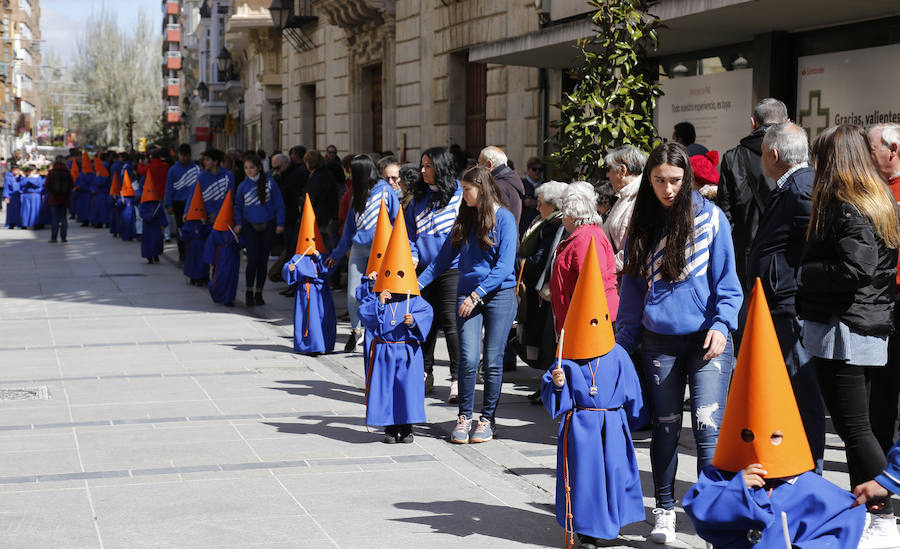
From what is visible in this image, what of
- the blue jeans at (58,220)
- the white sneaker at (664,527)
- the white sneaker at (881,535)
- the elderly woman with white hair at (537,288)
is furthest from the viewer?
the blue jeans at (58,220)

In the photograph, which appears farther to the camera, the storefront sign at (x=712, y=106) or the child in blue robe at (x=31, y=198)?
the child in blue robe at (x=31, y=198)

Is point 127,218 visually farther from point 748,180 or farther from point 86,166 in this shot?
point 748,180

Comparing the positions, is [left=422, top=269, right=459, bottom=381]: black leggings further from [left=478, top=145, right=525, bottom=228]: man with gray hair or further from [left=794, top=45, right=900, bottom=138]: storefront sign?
[left=794, top=45, right=900, bottom=138]: storefront sign

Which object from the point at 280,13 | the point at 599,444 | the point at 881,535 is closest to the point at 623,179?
the point at 599,444

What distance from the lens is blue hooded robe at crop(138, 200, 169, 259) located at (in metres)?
20.5

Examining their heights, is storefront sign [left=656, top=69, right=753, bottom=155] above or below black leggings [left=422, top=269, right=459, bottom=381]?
above

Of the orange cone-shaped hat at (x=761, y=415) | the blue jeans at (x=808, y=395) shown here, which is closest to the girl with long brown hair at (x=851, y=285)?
the blue jeans at (x=808, y=395)

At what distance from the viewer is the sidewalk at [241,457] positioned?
559 centimetres

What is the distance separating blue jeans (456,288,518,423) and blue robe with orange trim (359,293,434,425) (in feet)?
0.81

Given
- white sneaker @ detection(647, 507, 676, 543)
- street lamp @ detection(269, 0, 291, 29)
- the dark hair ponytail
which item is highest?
street lamp @ detection(269, 0, 291, 29)

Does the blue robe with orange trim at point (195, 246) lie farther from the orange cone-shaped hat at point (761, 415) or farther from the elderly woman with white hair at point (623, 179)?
the orange cone-shaped hat at point (761, 415)

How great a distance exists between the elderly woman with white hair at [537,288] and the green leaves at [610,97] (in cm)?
74

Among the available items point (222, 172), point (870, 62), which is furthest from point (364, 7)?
point (870, 62)

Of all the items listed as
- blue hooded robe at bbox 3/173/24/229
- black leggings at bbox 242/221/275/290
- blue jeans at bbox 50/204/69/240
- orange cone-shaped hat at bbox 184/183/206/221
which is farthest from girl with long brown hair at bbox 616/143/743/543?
blue hooded robe at bbox 3/173/24/229
